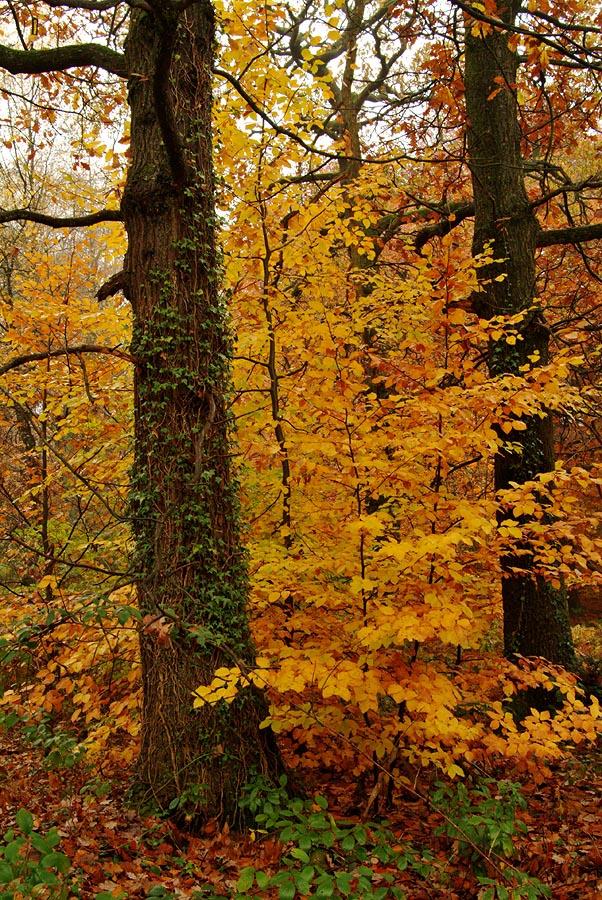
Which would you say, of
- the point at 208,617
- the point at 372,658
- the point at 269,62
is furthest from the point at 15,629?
the point at 269,62

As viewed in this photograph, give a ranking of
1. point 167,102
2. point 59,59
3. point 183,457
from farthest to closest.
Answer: point 59,59 < point 183,457 < point 167,102

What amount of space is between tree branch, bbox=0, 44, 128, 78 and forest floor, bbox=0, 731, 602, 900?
4196 millimetres

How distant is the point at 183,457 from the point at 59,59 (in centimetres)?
261

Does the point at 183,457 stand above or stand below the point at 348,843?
above

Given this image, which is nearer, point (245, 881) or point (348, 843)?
point (245, 881)

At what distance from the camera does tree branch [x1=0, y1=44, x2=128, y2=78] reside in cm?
382

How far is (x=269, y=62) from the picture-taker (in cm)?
552

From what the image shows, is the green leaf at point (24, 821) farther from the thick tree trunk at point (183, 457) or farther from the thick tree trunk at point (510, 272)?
the thick tree trunk at point (510, 272)

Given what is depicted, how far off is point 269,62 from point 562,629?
5.66 meters

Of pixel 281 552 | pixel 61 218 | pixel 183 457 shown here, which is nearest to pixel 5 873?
pixel 183 457

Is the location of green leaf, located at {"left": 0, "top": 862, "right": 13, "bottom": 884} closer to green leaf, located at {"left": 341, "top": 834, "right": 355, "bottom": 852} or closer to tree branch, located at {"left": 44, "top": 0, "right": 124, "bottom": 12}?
green leaf, located at {"left": 341, "top": 834, "right": 355, "bottom": 852}

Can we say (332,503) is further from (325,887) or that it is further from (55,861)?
(55,861)

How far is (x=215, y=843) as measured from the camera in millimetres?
3426

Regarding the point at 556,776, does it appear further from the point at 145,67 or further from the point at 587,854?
the point at 145,67
